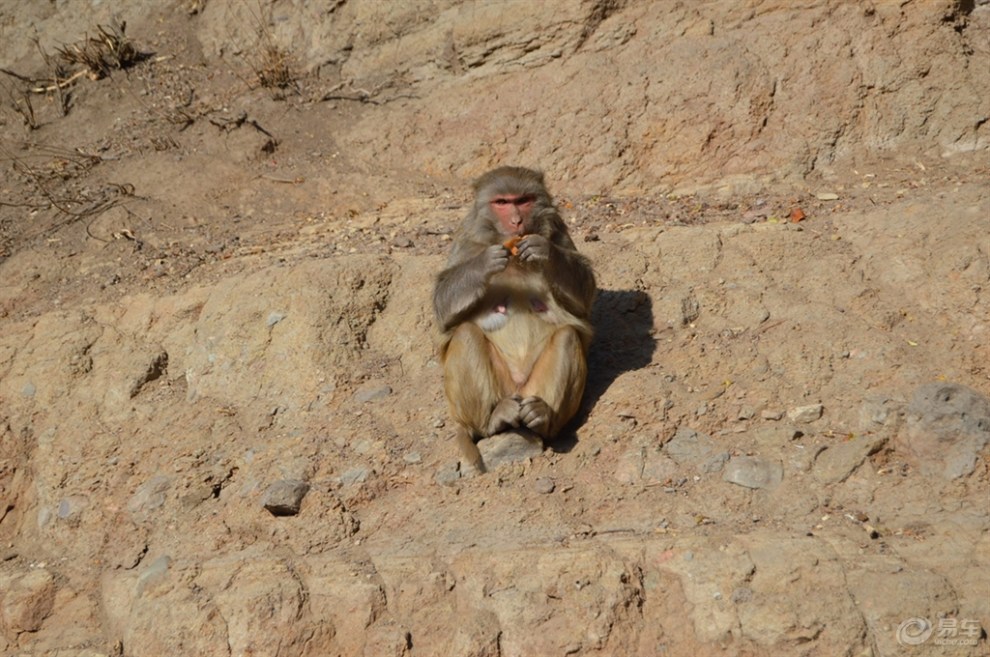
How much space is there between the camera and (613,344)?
23.0ft

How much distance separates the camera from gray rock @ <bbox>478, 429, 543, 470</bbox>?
237 inches

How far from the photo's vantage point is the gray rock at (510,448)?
603 centimetres

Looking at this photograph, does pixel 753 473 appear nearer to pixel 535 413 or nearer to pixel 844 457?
pixel 844 457

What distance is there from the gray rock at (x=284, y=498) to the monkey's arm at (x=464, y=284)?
4.22 ft

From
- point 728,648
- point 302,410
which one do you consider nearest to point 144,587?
point 302,410

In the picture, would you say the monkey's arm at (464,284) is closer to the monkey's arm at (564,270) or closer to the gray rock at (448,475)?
the monkey's arm at (564,270)

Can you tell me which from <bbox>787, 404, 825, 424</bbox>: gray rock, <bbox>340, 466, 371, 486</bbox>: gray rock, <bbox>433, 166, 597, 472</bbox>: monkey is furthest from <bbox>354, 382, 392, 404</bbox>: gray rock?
<bbox>787, 404, 825, 424</bbox>: gray rock

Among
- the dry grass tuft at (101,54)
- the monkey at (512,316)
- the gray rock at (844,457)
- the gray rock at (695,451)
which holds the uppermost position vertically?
the dry grass tuft at (101,54)

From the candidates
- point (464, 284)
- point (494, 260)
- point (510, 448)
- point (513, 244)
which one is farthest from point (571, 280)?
point (510, 448)

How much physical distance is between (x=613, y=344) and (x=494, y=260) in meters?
1.38

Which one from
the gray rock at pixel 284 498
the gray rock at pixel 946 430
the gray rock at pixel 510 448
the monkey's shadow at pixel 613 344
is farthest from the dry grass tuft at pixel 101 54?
the gray rock at pixel 946 430

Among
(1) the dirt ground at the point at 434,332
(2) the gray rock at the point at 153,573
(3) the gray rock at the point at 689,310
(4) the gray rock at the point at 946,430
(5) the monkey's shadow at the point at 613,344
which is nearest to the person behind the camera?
(1) the dirt ground at the point at 434,332

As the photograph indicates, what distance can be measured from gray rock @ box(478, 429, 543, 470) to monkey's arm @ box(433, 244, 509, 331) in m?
0.77

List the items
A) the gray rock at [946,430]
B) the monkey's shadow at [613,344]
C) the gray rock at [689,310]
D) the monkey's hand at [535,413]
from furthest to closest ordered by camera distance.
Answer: the gray rock at [689,310]
the monkey's shadow at [613,344]
the monkey's hand at [535,413]
the gray rock at [946,430]
